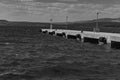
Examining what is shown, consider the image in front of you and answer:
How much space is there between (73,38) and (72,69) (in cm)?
5703

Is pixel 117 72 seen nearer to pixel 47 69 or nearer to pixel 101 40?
pixel 47 69

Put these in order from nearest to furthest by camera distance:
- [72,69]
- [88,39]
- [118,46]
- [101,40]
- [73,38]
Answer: [72,69] < [118,46] < [101,40] < [88,39] < [73,38]

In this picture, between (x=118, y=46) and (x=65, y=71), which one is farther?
(x=118, y=46)

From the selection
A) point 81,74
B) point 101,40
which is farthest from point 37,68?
point 101,40

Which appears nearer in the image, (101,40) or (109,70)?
(109,70)

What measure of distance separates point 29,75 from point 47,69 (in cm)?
311

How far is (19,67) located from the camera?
Result: 2756cm

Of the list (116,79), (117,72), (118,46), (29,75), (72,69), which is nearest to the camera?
(116,79)

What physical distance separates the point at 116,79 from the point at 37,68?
8.43 meters

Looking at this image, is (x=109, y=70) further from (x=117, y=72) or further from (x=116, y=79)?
(x=116, y=79)

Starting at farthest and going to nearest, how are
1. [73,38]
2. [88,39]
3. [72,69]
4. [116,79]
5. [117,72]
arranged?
[73,38]
[88,39]
[72,69]
[117,72]
[116,79]

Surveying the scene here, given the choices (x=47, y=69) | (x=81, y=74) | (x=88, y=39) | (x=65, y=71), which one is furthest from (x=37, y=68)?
(x=88, y=39)

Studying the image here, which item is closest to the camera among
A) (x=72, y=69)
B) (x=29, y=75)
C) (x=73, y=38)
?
(x=29, y=75)

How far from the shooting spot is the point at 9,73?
24094 millimetres
